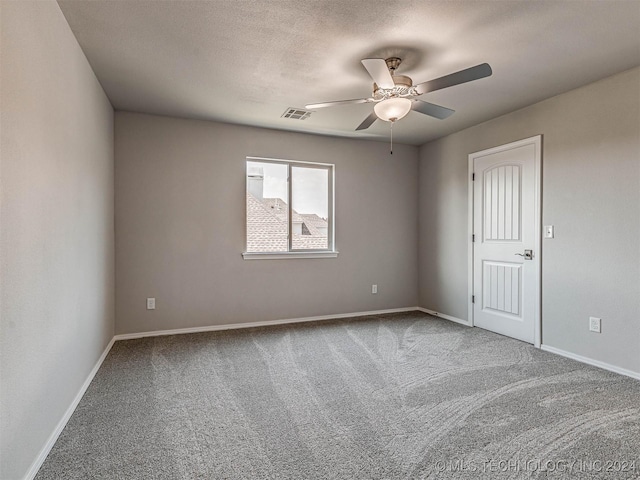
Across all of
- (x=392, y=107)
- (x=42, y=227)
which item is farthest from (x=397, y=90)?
(x=42, y=227)

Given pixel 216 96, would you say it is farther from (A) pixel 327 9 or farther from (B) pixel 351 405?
(B) pixel 351 405

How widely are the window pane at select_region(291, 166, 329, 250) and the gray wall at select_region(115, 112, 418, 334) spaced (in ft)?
0.61

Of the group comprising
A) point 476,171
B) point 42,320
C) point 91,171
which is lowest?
point 42,320

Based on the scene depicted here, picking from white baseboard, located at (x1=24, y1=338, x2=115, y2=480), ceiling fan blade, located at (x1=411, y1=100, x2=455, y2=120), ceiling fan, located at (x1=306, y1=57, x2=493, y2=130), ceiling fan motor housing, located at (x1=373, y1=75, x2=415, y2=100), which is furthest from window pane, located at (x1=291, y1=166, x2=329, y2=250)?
white baseboard, located at (x1=24, y1=338, x2=115, y2=480)

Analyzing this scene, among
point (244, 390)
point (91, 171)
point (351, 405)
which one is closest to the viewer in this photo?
point (351, 405)

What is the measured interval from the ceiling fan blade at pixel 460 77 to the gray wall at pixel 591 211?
1618 millimetres

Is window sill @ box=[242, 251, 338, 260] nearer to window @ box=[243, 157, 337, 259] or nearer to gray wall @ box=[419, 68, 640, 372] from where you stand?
window @ box=[243, 157, 337, 259]

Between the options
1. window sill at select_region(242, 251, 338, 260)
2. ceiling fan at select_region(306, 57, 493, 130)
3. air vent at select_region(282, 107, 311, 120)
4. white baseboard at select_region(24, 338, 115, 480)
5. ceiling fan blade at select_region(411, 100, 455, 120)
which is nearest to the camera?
white baseboard at select_region(24, 338, 115, 480)

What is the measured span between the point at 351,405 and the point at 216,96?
2952mm

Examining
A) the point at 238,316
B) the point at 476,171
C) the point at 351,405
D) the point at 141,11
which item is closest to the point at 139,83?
the point at 141,11

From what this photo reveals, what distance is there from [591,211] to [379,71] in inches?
91.4

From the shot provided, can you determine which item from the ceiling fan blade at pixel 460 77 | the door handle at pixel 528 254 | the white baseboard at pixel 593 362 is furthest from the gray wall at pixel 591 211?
the ceiling fan blade at pixel 460 77

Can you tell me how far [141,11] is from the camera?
85.0 inches

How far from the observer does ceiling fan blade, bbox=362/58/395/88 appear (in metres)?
2.18
